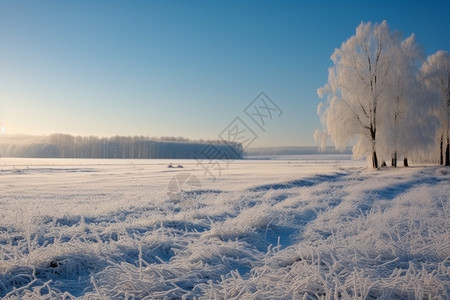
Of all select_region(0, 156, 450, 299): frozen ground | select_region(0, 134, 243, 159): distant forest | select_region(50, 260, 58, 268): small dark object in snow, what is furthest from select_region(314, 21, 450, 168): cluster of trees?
select_region(0, 134, 243, 159): distant forest

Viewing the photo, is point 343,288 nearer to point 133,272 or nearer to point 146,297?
point 146,297

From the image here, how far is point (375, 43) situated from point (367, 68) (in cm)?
191

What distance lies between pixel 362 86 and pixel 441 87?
875 centimetres

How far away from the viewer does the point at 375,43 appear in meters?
22.5

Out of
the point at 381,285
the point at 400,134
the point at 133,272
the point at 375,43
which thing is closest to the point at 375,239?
the point at 381,285

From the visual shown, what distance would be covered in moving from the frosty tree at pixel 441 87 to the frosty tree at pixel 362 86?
4287 millimetres

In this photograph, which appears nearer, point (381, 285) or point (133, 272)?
point (381, 285)

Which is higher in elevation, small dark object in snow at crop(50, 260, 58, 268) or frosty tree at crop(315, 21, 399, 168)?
frosty tree at crop(315, 21, 399, 168)

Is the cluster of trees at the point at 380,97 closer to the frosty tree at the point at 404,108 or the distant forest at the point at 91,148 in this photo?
the frosty tree at the point at 404,108

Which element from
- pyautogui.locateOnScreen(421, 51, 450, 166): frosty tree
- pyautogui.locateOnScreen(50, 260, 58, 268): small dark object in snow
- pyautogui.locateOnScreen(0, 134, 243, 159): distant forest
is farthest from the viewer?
pyautogui.locateOnScreen(0, 134, 243, 159): distant forest

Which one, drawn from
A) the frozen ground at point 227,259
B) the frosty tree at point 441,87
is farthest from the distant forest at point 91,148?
the frozen ground at point 227,259

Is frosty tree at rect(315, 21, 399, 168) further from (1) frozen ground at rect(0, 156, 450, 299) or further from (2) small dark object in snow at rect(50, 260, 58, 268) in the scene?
(2) small dark object in snow at rect(50, 260, 58, 268)

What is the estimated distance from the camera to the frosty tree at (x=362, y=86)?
22.3m

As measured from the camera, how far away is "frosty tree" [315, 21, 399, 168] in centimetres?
2228
